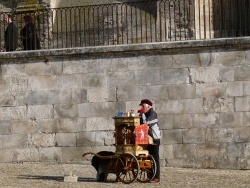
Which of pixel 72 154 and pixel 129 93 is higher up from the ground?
pixel 129 93

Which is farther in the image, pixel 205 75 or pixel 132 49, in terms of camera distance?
pixel 132 49

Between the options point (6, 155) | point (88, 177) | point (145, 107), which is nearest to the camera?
point (145, 107)

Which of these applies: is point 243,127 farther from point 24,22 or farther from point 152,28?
point 24,22

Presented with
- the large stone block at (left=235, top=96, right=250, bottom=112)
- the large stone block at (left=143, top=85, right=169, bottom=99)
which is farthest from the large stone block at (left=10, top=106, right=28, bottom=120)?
the large stone block at (left=235, top=96, right=250, bottom=112)

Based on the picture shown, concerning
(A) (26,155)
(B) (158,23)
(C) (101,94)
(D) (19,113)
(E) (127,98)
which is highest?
(B) (158,23)

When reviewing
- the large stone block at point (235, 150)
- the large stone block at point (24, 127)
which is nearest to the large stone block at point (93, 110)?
the large stone block at point (24, 127)

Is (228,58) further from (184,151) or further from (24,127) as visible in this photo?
(24,127)

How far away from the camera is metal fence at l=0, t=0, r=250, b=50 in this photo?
84.2 feet

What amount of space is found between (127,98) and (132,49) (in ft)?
3.62

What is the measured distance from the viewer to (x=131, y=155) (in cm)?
1945

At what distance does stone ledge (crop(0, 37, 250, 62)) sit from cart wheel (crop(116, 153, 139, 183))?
442 cm

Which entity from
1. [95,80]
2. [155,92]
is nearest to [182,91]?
[155,92]

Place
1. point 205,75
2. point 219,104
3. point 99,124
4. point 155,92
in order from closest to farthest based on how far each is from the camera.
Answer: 1. point 219,104
2. point 205,75
3. point 155,92
4. point 99,124

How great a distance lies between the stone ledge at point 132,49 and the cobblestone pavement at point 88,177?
8.30 feet
